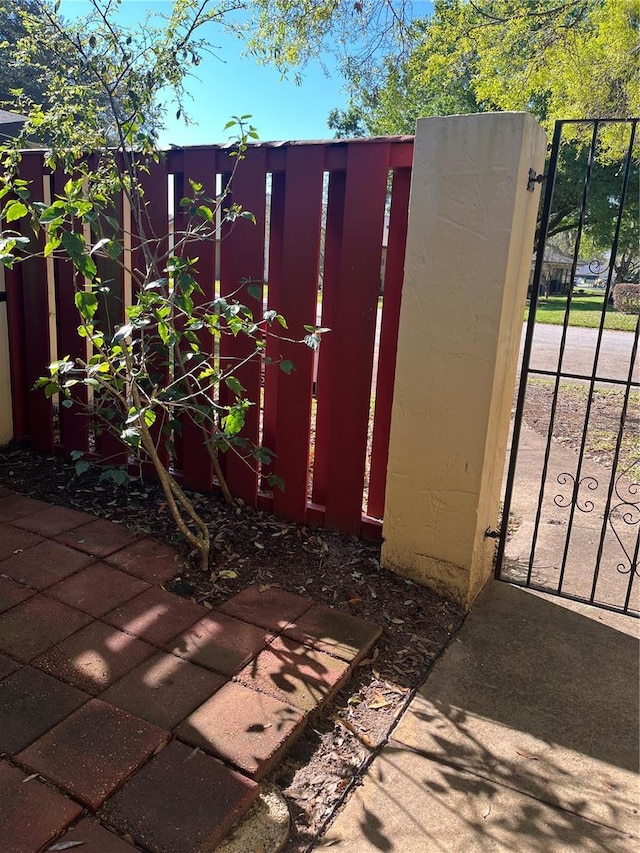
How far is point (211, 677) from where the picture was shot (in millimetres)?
2080

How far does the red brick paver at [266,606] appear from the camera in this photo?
243 centimetres

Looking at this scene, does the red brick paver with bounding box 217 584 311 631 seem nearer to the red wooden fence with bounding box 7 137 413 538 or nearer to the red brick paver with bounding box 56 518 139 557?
the red wooden fence with bounding box 7 137 413 538

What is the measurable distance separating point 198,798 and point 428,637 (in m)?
1.15

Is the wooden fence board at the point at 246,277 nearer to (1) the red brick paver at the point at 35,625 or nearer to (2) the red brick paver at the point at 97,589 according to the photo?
(2) the red brick paver at the point at 97,589

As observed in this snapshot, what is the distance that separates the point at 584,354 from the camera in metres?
10.8

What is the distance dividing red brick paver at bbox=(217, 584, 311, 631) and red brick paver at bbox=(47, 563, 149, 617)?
41 centimetres

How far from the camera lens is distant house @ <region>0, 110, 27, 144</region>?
4.10 metres

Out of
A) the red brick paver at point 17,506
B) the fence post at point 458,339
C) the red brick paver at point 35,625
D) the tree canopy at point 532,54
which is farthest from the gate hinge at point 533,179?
the tree canopy at point 532,54

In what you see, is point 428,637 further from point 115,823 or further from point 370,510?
point 115,823

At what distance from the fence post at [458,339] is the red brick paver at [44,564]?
1.41m

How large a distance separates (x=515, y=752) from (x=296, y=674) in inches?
28.9

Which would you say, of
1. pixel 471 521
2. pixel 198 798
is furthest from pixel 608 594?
pixel 198 798

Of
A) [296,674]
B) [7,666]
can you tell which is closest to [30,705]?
[7,666]

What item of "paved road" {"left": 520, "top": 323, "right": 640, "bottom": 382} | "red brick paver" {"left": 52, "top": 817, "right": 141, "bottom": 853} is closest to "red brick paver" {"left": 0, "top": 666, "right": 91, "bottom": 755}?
"red brick paver" {"left": 52, "top": 817, "right": 141, "bottom": 853}
